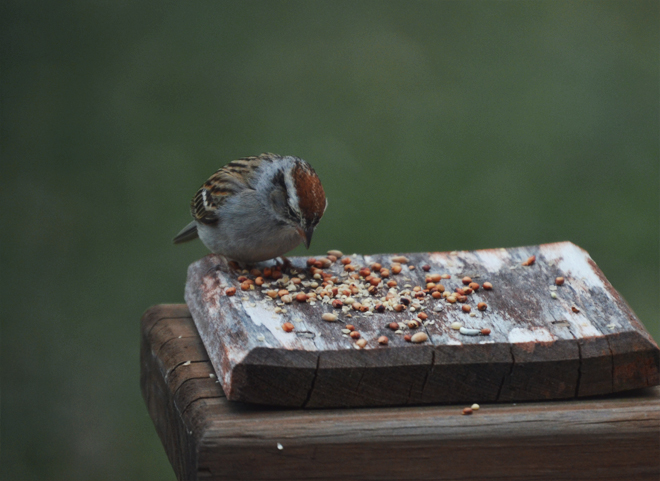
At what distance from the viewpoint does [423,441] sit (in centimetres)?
211

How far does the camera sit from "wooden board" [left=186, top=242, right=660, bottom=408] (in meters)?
2.19

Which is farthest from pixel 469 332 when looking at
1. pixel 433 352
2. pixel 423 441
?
pixel 423 441

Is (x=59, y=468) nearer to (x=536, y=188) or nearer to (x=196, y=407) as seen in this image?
(x=196, y=407)

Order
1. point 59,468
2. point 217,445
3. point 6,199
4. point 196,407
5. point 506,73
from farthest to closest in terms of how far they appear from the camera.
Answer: point 506,73
point 6,199
point 59,468
point 196,407
point 217,445

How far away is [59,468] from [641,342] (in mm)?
2761

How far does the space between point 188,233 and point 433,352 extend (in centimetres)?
153

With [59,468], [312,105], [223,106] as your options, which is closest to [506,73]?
[312,105]

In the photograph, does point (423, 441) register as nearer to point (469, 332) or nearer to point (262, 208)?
point (469, 332)

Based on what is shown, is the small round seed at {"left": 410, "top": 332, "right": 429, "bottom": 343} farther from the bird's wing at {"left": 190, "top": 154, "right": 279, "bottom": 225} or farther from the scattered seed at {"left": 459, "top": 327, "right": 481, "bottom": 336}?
the bird's wing at {"left": 190, "top": 154, "right": 279, "bottom": 225}

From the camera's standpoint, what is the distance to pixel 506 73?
543cm

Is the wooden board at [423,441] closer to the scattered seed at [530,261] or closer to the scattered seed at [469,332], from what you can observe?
A: the scattered seed at [469,332]

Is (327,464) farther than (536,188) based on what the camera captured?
No

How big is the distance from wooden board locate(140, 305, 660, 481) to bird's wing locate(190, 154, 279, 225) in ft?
3.15

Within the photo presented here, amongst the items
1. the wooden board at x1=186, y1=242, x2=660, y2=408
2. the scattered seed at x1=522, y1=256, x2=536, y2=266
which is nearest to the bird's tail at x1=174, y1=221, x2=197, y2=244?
the wooden board at x1=186, y1=242, x2=660, y2=408
